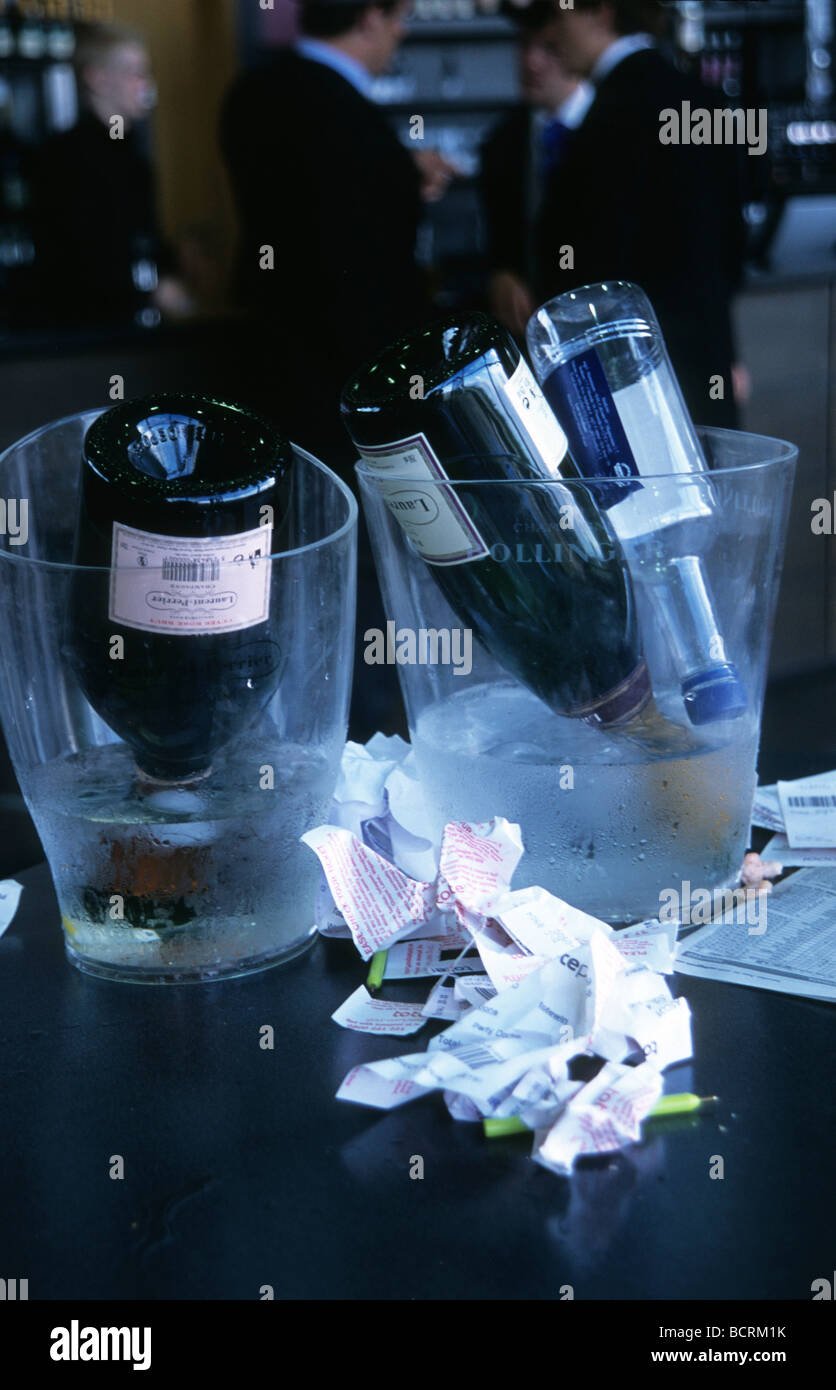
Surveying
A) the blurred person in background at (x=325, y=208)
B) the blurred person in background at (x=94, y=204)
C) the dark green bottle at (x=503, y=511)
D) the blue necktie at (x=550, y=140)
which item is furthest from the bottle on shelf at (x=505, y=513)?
the blurred person in background at (x=94, y=204)

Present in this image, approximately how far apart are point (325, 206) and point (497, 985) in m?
1.89

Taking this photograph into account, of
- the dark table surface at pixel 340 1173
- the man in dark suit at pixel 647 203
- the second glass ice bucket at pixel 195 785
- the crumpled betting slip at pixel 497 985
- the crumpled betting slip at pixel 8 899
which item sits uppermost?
the man in dark suit at pixel 647 203

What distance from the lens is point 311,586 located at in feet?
2.31

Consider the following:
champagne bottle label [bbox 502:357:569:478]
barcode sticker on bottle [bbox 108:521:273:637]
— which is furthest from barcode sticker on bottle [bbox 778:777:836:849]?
barcode sticker on bottle [bbox 108:521:273:637]

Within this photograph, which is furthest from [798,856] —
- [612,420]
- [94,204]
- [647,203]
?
[94,204]

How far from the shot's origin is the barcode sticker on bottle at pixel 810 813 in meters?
0.88

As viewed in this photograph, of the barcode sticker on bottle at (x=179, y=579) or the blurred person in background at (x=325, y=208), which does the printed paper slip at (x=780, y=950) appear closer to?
the barcode sticker on bottle at (x=179, y=579)

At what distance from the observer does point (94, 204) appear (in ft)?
12.7

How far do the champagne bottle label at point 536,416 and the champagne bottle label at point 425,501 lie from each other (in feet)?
0.17

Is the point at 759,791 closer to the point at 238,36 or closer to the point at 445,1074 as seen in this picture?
the point at 445,1074

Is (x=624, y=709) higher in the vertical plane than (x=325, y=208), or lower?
lower

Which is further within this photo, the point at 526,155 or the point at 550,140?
the point at 526,155

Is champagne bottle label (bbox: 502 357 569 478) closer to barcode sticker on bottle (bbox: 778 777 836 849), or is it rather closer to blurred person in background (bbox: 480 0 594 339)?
barcode sticker on bottle (bbox: 778 777 836 849)

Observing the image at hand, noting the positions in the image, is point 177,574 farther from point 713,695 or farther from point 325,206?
point 325,206
